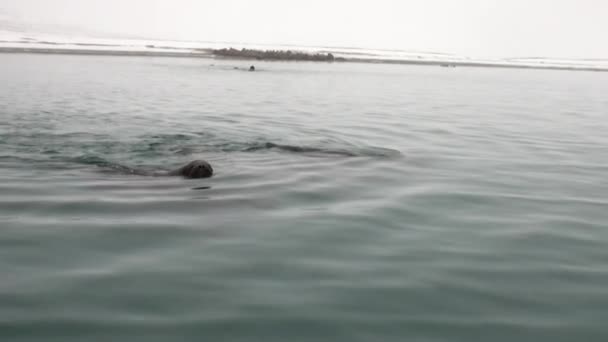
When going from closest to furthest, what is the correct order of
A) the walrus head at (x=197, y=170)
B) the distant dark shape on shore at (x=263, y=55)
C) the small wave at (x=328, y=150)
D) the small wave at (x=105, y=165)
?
the walrus head at (x=197, y=170) < the small wave at (x=105, y=165) < the small wave at (x=328, y=150) < the distant dark shape on shore at (x=263, y=55)

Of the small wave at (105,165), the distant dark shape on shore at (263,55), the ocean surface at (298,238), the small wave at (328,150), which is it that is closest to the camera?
the ocean surface at (298,238)

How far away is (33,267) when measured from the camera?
5609 millimetres

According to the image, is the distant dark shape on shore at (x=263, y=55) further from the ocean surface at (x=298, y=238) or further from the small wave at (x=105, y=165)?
the small wave at (x=105, y=165)

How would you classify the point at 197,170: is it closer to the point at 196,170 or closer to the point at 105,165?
the point at 196,170

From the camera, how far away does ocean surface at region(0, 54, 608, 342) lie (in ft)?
15.5

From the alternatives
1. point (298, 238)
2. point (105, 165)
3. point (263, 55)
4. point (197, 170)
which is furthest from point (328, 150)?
point (263, 55)

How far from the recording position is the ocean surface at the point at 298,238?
4.72 metres

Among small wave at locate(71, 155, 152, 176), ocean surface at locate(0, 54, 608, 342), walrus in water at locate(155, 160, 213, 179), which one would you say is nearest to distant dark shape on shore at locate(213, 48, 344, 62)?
ocean surface at locate(0, 54, 608, 342)

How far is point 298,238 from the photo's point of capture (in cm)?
674

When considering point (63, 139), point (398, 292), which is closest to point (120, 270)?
point (398, 292)

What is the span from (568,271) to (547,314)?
1210mm

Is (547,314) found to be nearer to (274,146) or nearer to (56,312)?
(56,312)

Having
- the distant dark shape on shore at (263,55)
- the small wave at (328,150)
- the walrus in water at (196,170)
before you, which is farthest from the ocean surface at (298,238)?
the distant dark shape on shore at (263,55)

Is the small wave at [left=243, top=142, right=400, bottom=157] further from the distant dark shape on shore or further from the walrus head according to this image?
the distant dark shape on shore
